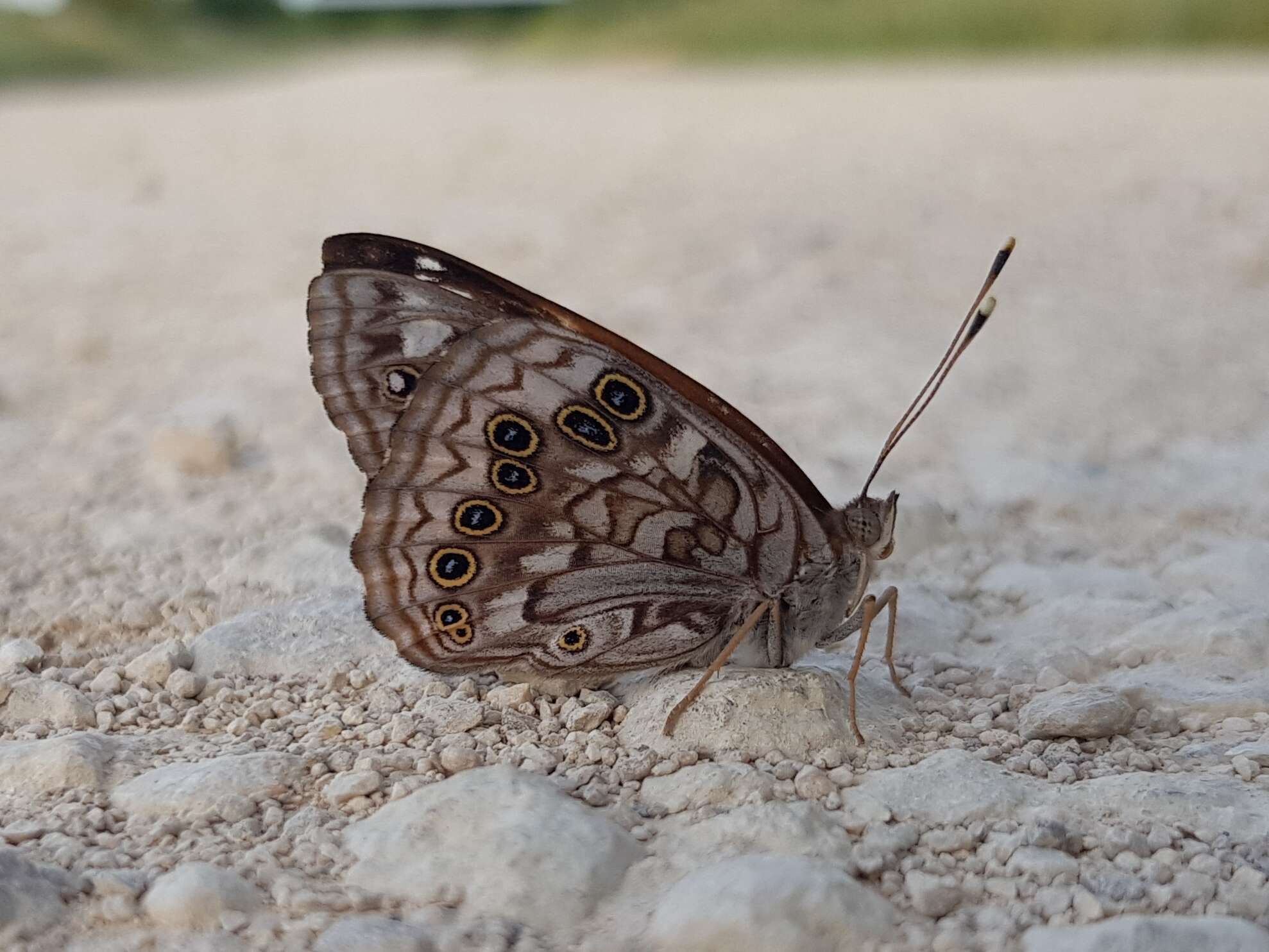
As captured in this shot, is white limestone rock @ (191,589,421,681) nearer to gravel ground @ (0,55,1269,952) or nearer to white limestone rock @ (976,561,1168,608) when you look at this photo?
gravel ground @ (0,55,1269,952)

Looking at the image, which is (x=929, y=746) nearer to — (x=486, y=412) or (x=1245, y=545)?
(x=486, y=412)

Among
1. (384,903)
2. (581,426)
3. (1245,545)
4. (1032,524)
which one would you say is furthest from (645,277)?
(384,903)

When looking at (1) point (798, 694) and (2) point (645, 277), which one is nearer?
(1) point (798, 694)

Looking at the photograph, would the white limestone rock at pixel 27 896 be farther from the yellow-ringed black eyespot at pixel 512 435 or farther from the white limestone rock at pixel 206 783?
the yellow-ringed black eyespot at pixel 512 435

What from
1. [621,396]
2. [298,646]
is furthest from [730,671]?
[298,646]

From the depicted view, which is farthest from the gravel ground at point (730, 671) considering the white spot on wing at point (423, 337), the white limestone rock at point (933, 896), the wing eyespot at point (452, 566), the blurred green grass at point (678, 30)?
the blurred green grass at point (678, 30)

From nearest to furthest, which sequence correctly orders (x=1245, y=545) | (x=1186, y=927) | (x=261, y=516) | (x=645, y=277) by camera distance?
1. (x=1186, y=927)
2. (x=1245, y=545)
3. (x=261, y=516)
4. (x=645, y=277)
